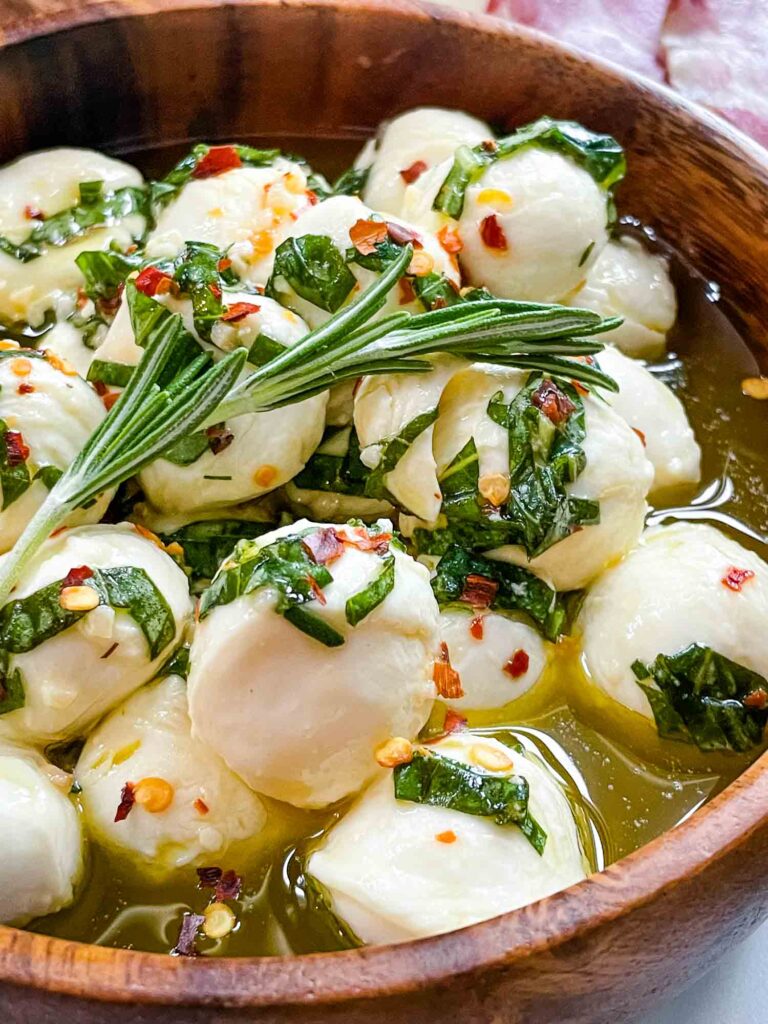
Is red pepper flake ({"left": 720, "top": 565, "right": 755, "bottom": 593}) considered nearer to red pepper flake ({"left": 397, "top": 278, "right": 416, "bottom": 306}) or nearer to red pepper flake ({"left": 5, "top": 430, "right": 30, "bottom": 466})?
red pepper flake ({"left": 397, "top": 278, "right": 416, "bottom": 306})

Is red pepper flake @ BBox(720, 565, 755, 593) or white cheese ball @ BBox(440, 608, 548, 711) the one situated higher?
red pepper flake @ BBox(720, 565, 755, 593)

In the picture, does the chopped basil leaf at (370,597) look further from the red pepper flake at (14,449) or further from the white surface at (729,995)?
the white surface at (729,995)

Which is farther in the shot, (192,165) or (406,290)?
(192,165)

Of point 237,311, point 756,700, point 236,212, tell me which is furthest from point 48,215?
point 756,700

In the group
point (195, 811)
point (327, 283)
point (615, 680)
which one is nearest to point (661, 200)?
point (327, 283)

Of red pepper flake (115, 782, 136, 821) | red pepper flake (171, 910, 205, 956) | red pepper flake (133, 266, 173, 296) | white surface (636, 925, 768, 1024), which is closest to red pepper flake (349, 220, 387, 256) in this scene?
red pepper flake (133, 266, 173, 296)

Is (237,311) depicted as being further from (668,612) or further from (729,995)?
(729,995)
